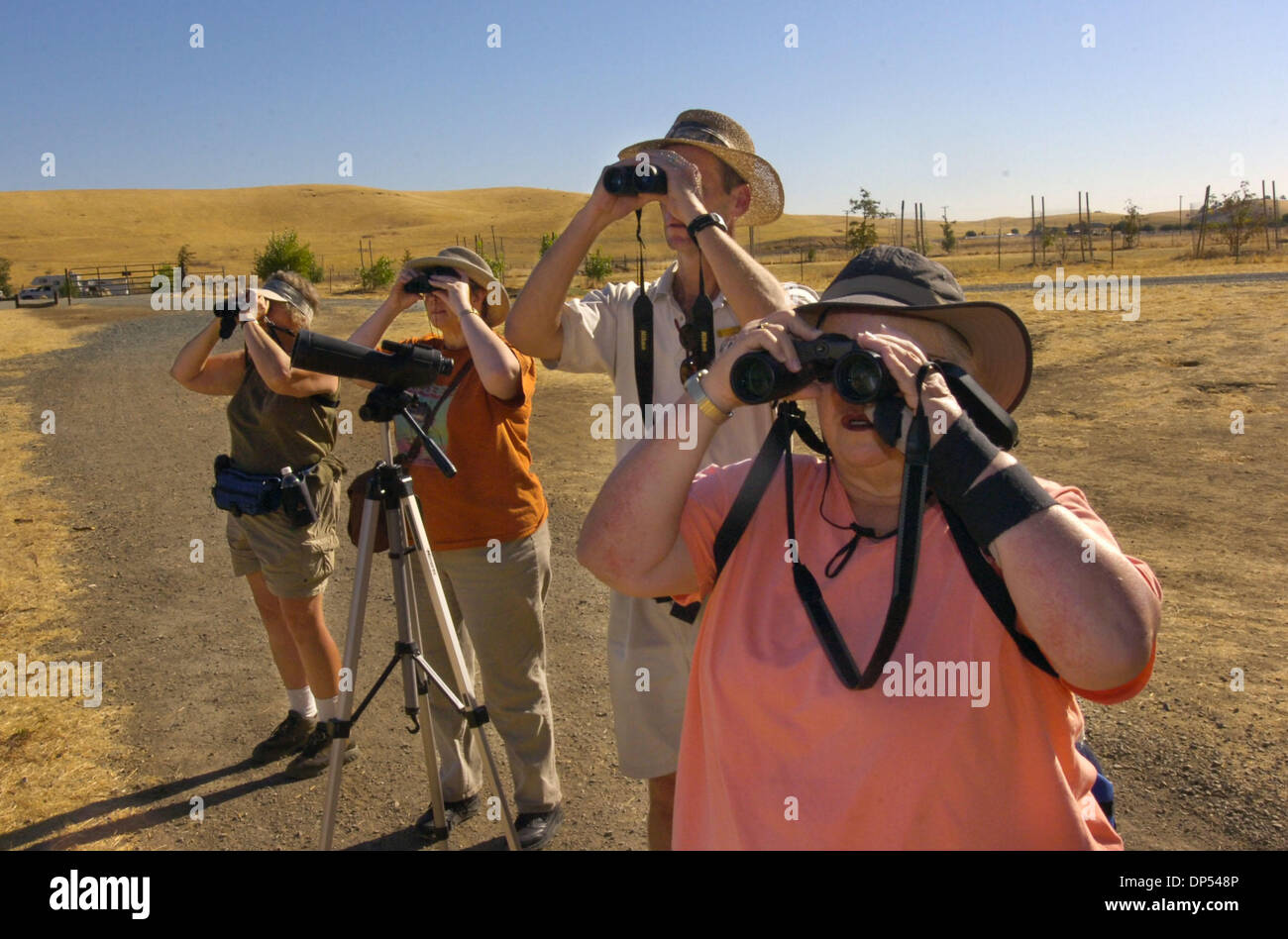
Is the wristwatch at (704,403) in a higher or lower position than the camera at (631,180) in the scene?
lower

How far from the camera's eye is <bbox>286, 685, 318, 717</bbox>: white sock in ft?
14.5

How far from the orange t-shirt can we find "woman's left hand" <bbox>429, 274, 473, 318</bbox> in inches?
10.6

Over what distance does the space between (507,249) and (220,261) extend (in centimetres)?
2503

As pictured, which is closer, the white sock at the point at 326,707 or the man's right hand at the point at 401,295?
the man's right hand at the point at 401,295

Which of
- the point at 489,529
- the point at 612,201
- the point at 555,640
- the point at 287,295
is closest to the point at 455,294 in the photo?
the point at 489,529

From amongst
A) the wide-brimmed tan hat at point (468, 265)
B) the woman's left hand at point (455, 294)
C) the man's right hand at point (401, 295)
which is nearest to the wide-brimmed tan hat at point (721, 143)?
the woman's left hand at point (455, 294)

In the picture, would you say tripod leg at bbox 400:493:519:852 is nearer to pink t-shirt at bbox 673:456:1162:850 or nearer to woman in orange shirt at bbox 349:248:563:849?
woman in orange shirt at bbox 349:248:563:849

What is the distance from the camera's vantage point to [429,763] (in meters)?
3.33

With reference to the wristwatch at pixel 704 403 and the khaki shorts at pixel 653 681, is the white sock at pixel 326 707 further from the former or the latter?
the wristwatch at pixel 704 403

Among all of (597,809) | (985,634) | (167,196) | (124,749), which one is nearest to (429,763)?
(597,809)

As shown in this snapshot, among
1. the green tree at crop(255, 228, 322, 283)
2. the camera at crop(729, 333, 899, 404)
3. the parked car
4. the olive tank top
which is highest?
the green tree at crop(255, 228, 322, 283)

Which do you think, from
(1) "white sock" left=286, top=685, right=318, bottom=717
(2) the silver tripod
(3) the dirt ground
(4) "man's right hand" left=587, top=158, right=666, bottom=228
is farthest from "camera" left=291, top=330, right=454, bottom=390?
(1) "white sock" left=286, top=685, right=318, bottom=717

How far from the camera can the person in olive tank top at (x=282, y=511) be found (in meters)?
4.06
